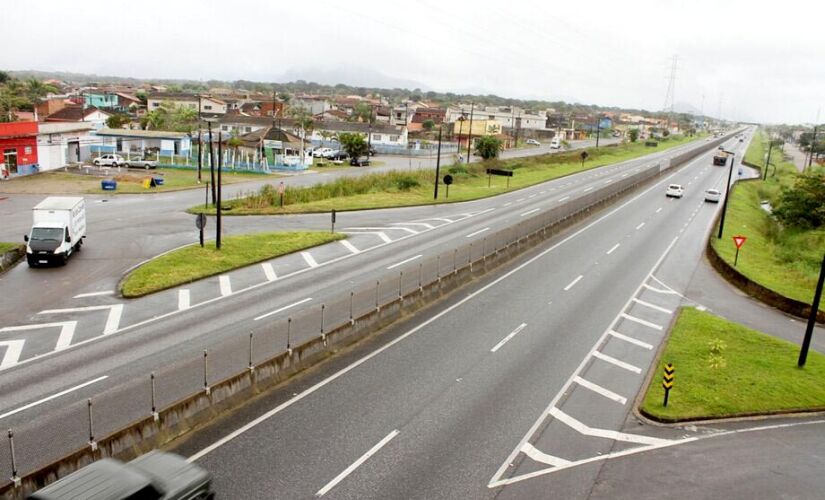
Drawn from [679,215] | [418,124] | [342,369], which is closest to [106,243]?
[342,369]

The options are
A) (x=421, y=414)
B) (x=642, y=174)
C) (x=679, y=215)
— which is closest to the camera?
(x=421, y=414)

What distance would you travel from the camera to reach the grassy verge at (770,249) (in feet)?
116

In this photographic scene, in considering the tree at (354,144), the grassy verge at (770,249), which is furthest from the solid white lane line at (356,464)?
the tree at (354,144)

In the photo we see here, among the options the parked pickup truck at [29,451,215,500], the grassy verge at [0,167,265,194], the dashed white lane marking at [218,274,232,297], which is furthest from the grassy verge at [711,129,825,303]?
the grassy verge at [0,167,265,194]

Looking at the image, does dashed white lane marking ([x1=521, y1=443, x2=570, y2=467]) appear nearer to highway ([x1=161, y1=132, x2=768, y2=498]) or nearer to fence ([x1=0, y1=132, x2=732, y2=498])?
highway ([x1=161, y1=132, x2=768, y2=498])

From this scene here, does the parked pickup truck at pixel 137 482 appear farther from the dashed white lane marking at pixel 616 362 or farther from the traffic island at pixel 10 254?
the traffic island at pixel 10 254

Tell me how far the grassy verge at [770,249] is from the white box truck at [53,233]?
A: 3480cm

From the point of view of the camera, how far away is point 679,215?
55.4m

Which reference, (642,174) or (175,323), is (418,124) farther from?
(175,323)

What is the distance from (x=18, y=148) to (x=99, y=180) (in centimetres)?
810

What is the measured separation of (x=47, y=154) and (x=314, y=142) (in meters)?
49.2

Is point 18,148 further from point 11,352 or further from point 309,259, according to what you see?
point 11,352

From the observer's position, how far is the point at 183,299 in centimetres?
2584

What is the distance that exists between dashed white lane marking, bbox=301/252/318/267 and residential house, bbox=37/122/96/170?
4189 cm
